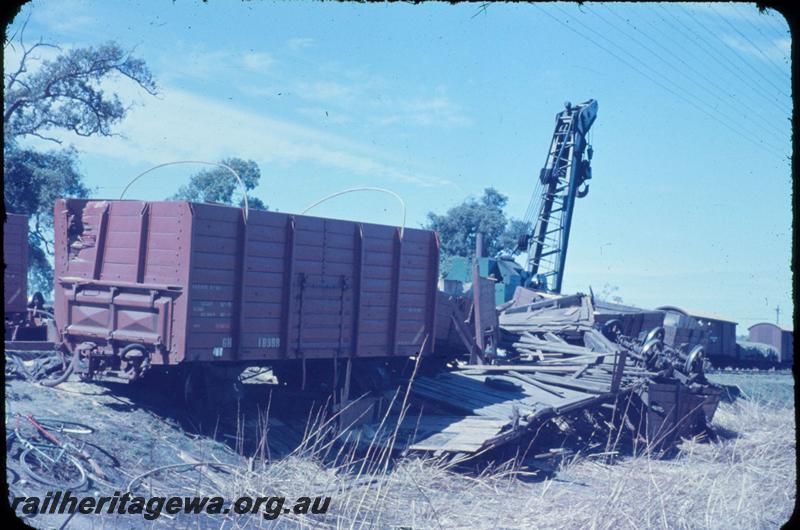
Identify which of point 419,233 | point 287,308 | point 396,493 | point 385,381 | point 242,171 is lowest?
point 396,493

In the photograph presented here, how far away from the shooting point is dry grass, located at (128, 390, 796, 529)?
5.77 meters

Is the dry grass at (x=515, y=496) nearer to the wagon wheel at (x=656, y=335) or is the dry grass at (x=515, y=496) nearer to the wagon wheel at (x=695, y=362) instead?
the wagon wheel at (x=695, y=362)

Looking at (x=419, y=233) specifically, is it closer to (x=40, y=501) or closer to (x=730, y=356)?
(x=40, y=501)

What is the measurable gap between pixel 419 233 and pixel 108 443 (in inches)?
204

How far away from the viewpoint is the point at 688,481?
711 centimetres

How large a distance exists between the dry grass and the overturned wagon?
1.39 m

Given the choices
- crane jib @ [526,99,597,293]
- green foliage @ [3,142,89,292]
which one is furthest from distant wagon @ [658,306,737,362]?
green foliage @ [3,142,89,292]

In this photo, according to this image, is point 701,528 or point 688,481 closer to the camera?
point 701,528

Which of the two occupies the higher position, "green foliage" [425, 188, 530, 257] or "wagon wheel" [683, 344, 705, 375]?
"green foliage" [425, 188, 530, 257]

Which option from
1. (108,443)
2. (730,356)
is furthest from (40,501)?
(730,356)

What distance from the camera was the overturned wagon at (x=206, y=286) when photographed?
761cm

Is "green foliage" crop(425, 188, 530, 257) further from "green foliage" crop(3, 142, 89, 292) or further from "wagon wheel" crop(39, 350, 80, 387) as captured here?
"wagon wheel" crop(39, 350, 80, 387)

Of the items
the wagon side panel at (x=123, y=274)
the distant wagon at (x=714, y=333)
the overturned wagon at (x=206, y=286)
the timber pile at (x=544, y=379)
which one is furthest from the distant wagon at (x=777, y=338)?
the wagon side panel at (x=123, y=274)

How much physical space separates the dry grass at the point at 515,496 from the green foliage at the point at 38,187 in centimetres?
2197
